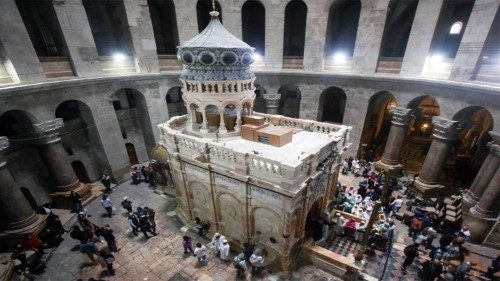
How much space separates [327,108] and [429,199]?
1150 centimetres

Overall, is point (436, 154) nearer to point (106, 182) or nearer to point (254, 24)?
point (254, 24)

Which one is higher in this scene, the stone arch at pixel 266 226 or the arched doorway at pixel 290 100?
the arched doorway at pixel 290 100

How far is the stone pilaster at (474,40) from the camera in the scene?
12.6 metres

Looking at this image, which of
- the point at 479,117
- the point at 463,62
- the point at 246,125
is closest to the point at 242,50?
the point at 246,125

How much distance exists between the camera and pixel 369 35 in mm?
17094

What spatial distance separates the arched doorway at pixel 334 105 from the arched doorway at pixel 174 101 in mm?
13691

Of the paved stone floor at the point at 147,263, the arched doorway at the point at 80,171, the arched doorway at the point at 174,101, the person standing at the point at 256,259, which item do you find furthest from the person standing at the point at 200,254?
the arched doorway at the point at 174,101

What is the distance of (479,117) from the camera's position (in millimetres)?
20609

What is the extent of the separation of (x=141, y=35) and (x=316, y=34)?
520 inches

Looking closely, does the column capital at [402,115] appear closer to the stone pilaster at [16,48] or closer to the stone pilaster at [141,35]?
the stone pilaster at [141,35]

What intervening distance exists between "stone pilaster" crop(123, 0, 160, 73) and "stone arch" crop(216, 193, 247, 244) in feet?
41.1

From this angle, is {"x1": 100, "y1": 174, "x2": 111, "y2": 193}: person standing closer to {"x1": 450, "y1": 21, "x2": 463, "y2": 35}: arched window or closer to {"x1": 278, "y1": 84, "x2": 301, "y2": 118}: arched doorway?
{"x1": 278, "y1": 84, "x2": 301, "y2": 118}: arched doorway

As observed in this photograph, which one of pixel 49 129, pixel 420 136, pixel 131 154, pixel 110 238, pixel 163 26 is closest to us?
pixel 110 238

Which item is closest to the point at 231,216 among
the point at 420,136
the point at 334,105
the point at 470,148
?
the point at 334,105
